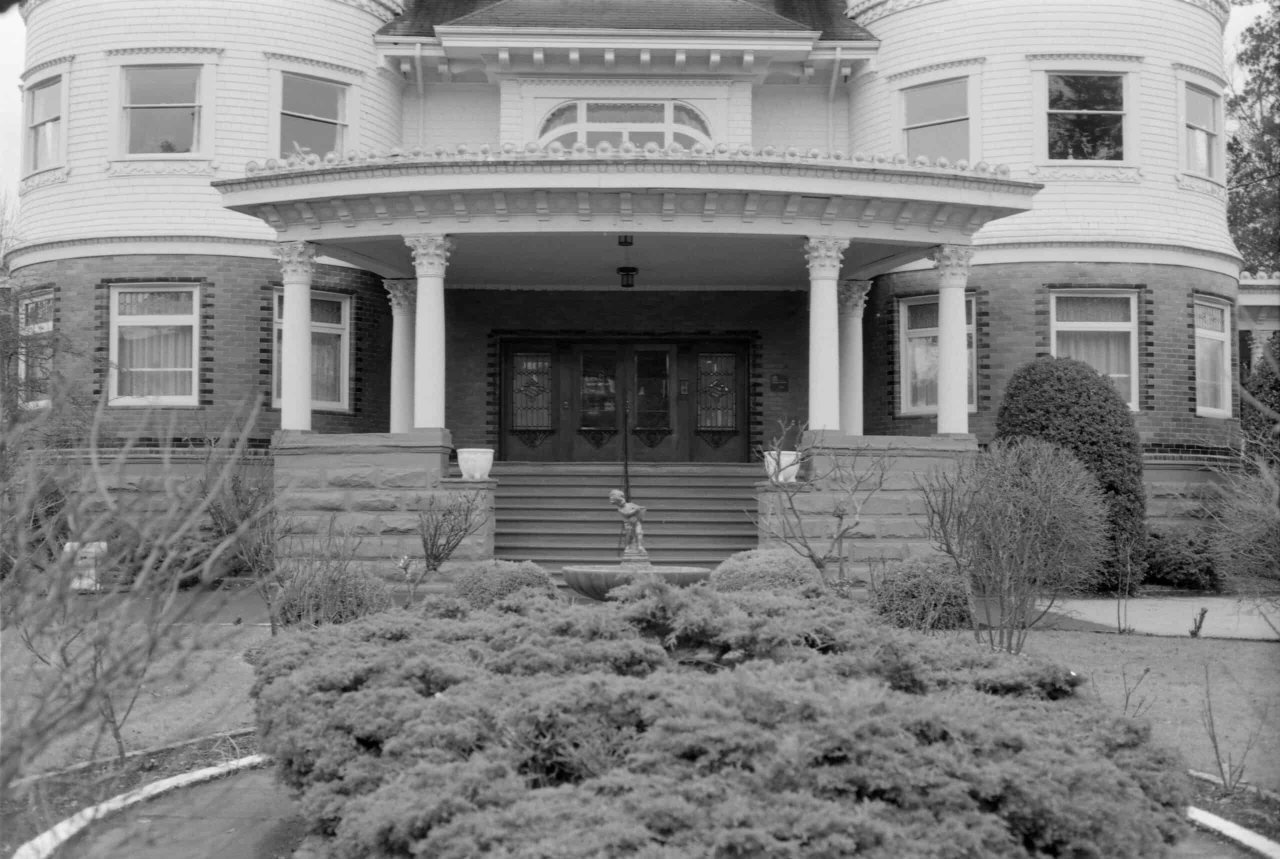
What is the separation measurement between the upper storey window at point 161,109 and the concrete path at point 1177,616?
13544 mm

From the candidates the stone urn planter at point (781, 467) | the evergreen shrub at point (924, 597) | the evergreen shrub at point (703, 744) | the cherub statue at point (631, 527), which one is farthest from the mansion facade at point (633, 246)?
the evergreen shrub at point (703, 744)

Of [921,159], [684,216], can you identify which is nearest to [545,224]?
[684,216]

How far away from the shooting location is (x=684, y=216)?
1554 cm

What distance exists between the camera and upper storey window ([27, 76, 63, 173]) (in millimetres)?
20031

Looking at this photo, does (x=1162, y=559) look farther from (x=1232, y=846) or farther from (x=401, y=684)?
(x=401, y=684)

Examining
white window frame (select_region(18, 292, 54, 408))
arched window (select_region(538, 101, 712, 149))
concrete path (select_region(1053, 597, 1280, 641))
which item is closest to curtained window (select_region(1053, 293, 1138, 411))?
concrete path (select_region(1053, 597, 1280, 641))

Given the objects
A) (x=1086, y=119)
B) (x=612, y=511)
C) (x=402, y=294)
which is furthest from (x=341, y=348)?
(x=1086, y=119)

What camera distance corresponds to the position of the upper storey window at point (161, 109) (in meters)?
19.5

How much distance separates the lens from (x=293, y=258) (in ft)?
52.0

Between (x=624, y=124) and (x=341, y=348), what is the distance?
540 cm

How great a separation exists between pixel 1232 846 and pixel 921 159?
11118mm

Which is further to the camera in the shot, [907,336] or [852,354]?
[907,336]

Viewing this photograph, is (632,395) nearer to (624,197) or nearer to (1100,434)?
(624,197)

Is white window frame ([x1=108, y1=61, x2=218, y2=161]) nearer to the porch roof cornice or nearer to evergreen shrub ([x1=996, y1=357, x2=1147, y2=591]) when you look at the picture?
the porch roof cornice
